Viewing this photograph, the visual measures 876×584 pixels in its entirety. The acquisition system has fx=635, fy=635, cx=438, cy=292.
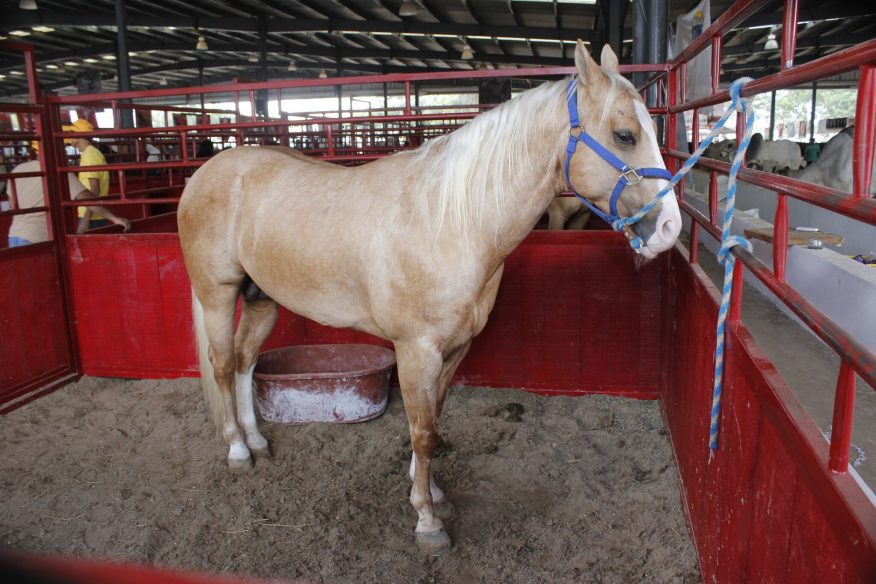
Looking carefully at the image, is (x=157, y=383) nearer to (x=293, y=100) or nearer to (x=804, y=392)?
(x=804, y=392)

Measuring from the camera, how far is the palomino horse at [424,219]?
224 centimetres

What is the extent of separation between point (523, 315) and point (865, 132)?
10.4 feet

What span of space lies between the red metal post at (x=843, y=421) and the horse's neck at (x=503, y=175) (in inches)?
57.6

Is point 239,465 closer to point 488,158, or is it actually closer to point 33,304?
point 488,158

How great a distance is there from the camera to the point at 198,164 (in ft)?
14.6

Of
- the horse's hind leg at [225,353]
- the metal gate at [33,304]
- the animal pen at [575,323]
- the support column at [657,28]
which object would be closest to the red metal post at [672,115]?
the animal pen at [575,323]

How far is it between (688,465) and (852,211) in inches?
76.1

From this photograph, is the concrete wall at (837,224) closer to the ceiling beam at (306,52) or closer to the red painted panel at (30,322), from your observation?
the red painted panel at (30,322)

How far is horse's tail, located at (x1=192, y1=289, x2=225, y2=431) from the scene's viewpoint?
3.70m

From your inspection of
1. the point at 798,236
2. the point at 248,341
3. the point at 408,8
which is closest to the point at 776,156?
the point at 408,8

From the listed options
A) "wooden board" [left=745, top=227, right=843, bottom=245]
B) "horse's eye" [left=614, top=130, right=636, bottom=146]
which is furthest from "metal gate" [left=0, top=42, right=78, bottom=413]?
"wooden board" [left=745, top=227, right=843, bottom=245]

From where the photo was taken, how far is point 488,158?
2533 millimetres

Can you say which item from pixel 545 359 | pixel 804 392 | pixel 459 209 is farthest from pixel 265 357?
pixel 804 392

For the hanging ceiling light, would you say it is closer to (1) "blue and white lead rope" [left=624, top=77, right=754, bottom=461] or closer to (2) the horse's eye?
(2) the horse's eye
